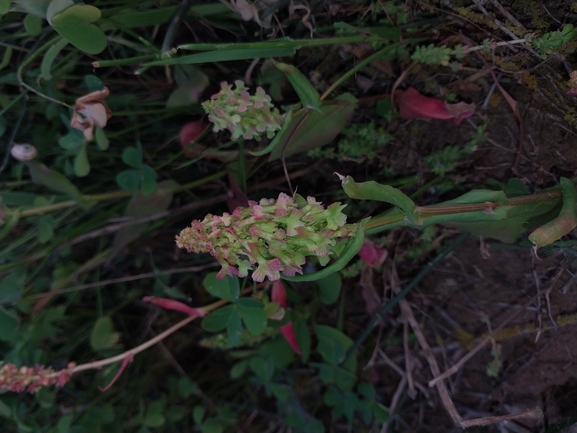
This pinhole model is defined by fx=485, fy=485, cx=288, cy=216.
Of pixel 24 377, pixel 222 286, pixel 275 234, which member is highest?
pixel 275 234

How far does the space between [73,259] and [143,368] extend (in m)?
0.57

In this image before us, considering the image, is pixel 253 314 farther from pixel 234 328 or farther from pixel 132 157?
pixel 132 157

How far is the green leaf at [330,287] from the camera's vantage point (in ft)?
5.80

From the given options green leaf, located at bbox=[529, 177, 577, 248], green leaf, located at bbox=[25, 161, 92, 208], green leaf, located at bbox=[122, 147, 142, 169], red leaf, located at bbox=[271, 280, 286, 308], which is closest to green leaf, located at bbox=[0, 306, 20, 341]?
green leaf, located at bbox=[25, 161, 92, 208]

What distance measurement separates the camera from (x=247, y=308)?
1580 mm

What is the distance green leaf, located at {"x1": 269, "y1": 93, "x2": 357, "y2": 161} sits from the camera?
1.44 m

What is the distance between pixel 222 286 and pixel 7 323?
860 mm

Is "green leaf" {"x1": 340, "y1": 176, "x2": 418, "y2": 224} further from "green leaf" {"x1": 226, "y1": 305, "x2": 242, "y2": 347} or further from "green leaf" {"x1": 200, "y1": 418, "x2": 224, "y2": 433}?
"green leaf" {"x1": 200, "y1": 418, "x2": 224, "y2": 433}

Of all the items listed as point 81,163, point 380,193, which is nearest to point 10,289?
point 81,163

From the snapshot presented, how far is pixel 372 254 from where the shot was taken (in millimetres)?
1723

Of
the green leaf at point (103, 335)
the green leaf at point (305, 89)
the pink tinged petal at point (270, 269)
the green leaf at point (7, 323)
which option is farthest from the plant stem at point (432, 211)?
the green leaf at point (7, 323)

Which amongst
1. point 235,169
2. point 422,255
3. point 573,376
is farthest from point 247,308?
point 573,376

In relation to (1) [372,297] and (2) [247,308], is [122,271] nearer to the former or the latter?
(2) [247,308]

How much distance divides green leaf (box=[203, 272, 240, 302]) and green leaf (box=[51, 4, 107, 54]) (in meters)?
0.74
